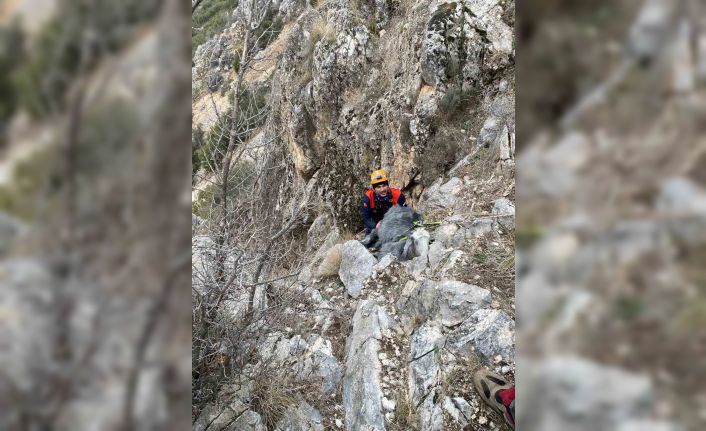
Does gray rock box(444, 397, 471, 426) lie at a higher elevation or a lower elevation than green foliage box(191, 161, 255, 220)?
lower

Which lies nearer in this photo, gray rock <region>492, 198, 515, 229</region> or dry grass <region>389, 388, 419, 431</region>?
dry grass <region>389, 388, 419, 431</region>

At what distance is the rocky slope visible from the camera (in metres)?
2.72

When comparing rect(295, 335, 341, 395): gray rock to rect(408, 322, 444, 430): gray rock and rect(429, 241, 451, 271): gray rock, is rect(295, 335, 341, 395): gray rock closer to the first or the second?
rect(408, 322, 444, 430): gray rock

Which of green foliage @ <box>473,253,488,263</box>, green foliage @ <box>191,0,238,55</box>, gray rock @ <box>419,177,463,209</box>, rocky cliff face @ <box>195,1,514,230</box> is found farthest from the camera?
rocky cliff face @ <box>195,1,514,230</box>

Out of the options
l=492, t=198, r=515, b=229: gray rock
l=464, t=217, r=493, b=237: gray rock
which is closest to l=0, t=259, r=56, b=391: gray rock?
l=464, t=217, r=493, b=237: gray rock

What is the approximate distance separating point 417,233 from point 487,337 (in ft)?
4.51

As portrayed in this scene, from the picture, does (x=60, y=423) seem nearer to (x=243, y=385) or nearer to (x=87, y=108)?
(x=87, y=108)

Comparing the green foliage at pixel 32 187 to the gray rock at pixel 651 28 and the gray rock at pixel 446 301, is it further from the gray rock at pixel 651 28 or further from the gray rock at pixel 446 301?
the gray rock at pixel 446 301

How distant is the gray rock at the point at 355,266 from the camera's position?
3809 mm

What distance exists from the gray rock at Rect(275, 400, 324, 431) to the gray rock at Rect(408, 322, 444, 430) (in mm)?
626

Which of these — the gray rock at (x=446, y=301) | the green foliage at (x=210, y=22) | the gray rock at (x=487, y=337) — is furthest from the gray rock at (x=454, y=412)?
the green foliage at (x=210, y=22)

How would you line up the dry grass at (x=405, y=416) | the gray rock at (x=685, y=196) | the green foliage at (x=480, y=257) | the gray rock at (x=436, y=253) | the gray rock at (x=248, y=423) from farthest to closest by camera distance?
1. the gray rock at (x=436, y=253)
2. the green foliage at (x=480, y=257)
3. the gray rock at (x=248, y=423)
4. the dry grass at (x=405, y=416)
5. the gray rock at (x=685, y=196)

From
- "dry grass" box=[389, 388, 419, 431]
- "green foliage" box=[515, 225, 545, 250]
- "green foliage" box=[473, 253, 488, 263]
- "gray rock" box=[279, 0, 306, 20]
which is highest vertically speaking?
"gray rock" box=[279, 0, 306, 20]

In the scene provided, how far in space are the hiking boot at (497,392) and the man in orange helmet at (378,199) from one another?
284cm
